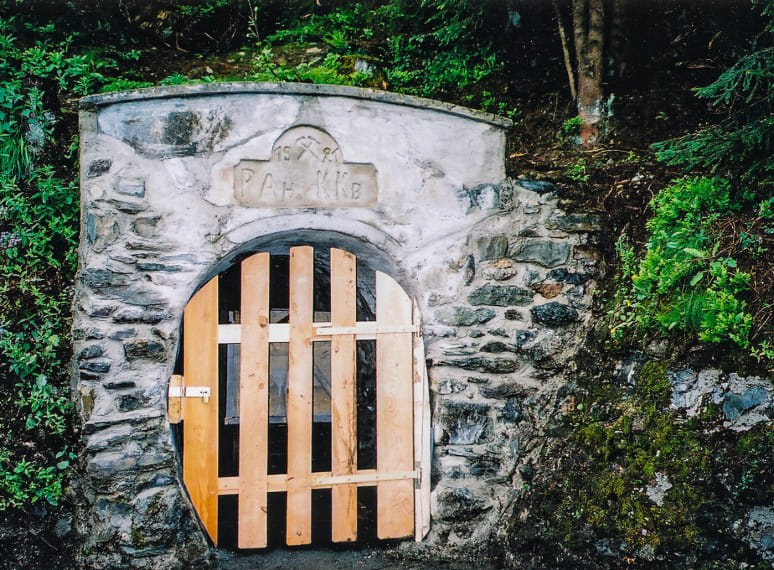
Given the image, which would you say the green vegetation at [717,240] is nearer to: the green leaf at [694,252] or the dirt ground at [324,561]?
the green leaf at [694,252]

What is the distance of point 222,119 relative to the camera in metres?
3.30

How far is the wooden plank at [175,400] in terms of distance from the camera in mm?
3334

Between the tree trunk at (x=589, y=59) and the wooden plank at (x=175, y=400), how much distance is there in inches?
111

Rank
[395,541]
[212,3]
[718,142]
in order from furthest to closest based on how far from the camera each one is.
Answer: [212,3] → [395,541] → [718,142]

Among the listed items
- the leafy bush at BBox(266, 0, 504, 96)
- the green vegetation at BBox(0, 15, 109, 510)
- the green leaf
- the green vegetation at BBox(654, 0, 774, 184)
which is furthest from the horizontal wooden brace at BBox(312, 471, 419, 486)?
the leafy bush at BBox(266, 0, 504, 96)

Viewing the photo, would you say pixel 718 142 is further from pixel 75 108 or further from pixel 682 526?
pixel 75 108

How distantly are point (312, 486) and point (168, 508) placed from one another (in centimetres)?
78

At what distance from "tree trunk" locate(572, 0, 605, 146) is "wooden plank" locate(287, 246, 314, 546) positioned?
1.96m

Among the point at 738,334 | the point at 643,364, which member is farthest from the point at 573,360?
the point at 738,334

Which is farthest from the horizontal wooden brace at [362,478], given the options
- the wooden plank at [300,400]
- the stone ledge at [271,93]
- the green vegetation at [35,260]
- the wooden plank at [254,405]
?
the stone ledge at [271,93]

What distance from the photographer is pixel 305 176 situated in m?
3.37

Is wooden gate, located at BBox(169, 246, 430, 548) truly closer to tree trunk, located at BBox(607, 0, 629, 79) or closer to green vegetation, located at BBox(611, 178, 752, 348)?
green vegetation, located at BBox(611, 178, 752, 348)

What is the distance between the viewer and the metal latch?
3414mm

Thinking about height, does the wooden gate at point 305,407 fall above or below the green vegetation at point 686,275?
below
